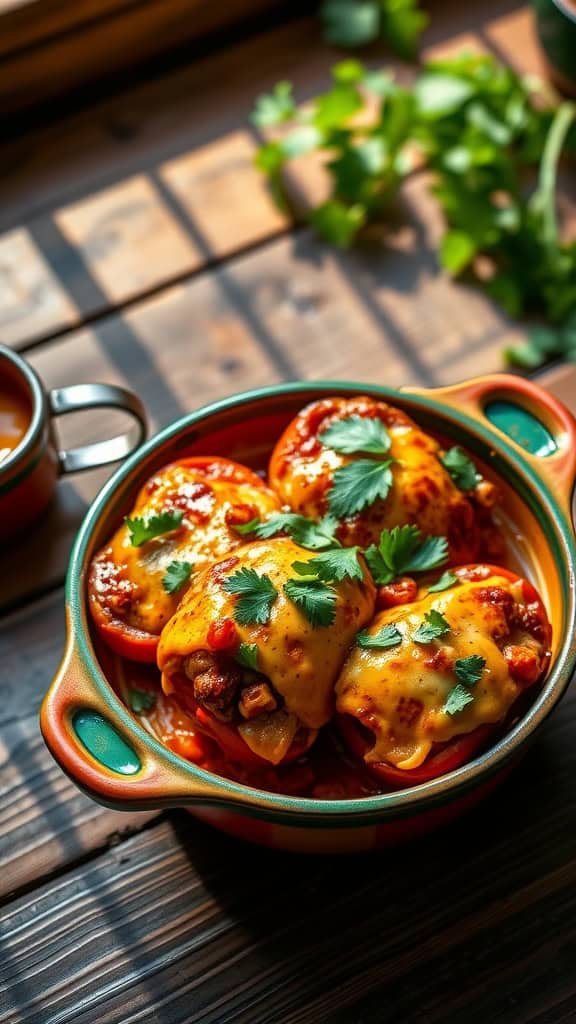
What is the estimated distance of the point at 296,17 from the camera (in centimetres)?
182

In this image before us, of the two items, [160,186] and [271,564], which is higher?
[160,186]

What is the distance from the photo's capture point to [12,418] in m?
1.23

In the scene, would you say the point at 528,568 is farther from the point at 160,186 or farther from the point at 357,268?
the point at 160,186

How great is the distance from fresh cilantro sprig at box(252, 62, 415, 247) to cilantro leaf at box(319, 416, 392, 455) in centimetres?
56

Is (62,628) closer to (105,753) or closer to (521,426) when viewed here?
(105,753)

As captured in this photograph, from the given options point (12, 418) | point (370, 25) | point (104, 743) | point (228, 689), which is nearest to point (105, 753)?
point (104, 743)

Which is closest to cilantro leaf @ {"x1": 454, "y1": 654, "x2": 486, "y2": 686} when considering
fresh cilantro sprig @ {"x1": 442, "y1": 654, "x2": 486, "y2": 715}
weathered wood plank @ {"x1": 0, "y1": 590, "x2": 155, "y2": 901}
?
fresh cilantro sprig @ {"x1": 442, "y1": 654, "x2": 486, "y2": 715}

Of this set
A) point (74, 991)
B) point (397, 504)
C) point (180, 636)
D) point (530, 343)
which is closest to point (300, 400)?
point (397, 504)

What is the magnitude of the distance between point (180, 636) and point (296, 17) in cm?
128

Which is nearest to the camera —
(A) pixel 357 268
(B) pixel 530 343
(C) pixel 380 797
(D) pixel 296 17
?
(C) pixel 380 797

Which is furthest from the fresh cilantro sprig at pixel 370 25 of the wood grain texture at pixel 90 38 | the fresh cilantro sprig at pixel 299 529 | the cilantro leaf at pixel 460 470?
the fresh cilantro sprig at pixel 299 529

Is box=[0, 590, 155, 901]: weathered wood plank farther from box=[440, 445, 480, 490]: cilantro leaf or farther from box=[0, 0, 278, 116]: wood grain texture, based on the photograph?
box=[0, 0, 278, 116]: wood grain texture

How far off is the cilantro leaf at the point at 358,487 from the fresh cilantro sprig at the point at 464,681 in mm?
178

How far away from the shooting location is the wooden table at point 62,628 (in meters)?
0.99
